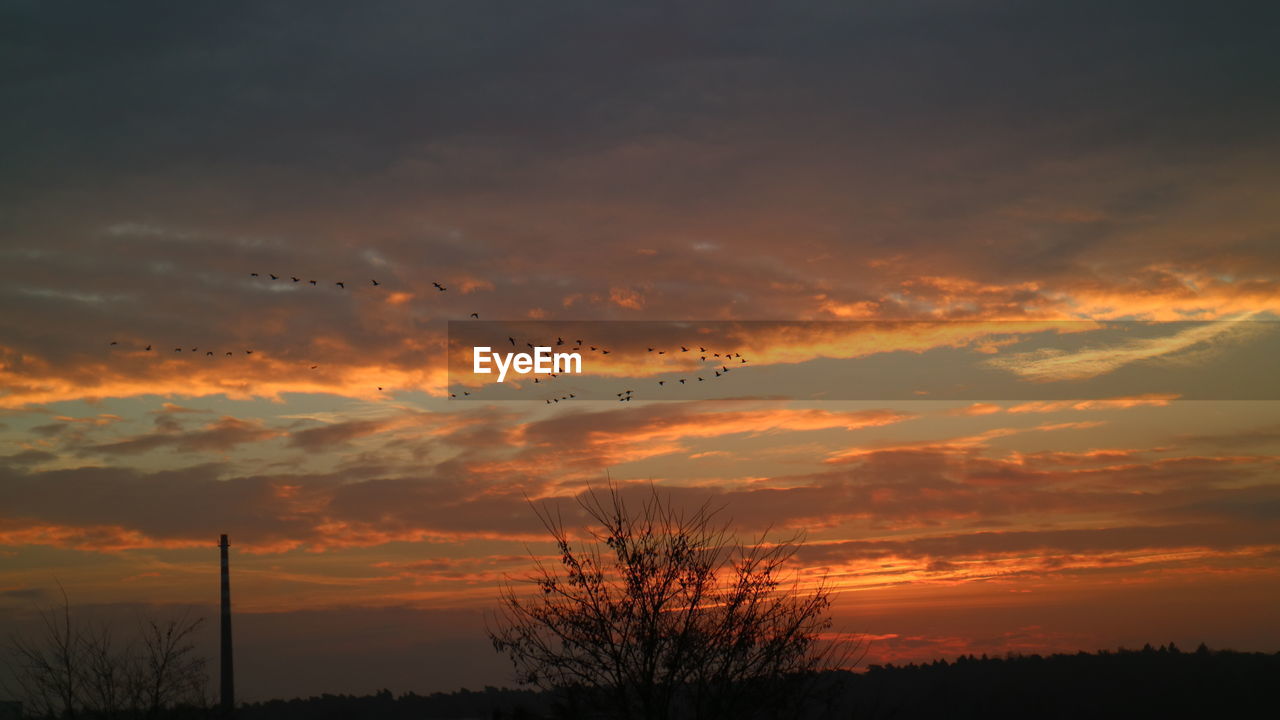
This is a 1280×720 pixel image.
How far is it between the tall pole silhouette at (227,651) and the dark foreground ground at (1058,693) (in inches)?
1584

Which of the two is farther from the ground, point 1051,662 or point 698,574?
point 698,574

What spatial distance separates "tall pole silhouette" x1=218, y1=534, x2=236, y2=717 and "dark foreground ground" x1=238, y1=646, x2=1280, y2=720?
4024cm

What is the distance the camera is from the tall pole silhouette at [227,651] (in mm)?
48500

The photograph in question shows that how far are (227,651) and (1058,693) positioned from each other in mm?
80140

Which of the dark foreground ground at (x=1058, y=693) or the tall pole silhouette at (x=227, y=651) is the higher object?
the tall pole silhouette at (x=227, y=651)

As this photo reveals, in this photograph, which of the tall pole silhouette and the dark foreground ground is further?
the dark foreground ground

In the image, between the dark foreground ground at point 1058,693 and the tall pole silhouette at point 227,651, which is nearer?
the tall pole silhouette at point 227,651

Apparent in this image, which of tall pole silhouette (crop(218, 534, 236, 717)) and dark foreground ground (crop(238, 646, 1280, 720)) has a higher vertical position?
tall pole silhouette (crop(218, 534, 236, 717))

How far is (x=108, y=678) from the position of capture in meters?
32.0

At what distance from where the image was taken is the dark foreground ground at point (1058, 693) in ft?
300

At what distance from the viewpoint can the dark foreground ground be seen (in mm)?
91312

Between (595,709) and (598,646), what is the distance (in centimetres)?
106

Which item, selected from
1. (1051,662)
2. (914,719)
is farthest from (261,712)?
(1051,662)

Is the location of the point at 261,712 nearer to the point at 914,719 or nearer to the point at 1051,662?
the point at 914,719
